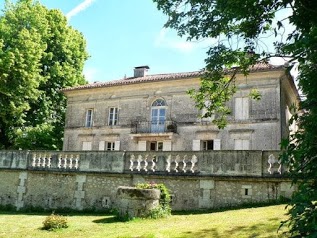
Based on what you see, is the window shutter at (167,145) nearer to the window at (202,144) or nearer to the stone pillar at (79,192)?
the window at (202,144)

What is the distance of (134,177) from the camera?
1351 cm

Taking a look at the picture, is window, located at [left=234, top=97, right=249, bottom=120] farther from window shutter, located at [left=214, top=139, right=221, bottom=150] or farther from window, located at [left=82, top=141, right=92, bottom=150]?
window, located at [left=82, top=141, right=92, bottom=150]

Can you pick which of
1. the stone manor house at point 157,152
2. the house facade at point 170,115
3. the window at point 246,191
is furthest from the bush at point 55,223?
the house facade at point 170,115

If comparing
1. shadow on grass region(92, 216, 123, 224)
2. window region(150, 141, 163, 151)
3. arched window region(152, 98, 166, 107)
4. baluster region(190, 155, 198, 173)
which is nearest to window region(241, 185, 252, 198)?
baluster region(190, 155, 198, 173)

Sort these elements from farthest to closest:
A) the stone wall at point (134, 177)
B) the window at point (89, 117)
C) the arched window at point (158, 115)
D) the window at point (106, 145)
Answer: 1. the window at point (89, 117)
2. the window at point (106, 145)
3. the arched window at point (158, 115)
4. the stone wall at point (134, 177)

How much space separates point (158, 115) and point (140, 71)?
5.42m

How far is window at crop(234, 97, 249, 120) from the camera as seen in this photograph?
2217 cm

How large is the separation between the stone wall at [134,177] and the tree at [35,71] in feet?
22.8

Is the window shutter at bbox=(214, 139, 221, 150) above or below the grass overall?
above

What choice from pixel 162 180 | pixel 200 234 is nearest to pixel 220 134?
pixel 162 180

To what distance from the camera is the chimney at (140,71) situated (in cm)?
2870

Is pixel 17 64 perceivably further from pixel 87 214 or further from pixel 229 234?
pixel 229 234

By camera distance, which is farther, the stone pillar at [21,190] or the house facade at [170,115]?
A: the house facade at [170,115]

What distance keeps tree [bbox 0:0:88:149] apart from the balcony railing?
6480mm
